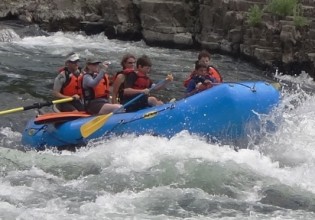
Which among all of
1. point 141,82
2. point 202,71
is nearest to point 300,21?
point 202,71

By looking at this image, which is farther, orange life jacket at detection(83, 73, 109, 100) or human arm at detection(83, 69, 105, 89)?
orange life jacket at detection(83, 73, 109, 100)

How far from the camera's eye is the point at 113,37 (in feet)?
62.8

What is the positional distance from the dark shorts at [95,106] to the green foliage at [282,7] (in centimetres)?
811

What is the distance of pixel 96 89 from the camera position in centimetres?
841

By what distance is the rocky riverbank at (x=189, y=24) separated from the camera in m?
14.9

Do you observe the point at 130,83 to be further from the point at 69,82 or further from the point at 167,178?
the point at 167,178

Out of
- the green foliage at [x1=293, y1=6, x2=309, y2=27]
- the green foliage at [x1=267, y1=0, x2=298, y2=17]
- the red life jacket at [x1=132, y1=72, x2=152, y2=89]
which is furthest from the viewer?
the green foliage at [x1=267, y1=0, x2=298, y2=17]

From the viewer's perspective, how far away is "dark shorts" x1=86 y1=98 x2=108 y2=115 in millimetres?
8406

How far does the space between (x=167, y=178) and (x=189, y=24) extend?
463 inches

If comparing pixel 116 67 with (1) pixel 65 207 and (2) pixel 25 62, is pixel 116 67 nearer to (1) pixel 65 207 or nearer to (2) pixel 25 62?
(2) pixel 25 62

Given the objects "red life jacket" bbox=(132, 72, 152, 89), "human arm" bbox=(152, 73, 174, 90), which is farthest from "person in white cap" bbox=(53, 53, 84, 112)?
"human arm" bbox=(152, 73, 174, 90)

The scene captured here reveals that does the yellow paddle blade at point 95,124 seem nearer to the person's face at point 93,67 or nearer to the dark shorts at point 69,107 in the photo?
the person's face at point 93,67

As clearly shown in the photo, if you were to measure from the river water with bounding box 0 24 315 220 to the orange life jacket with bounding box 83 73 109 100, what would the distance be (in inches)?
30.3

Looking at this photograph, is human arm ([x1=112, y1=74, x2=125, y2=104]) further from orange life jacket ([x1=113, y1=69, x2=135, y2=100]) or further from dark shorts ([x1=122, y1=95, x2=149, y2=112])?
dark shorts ([x1=122, y1=95, x2=149, y2=112])
